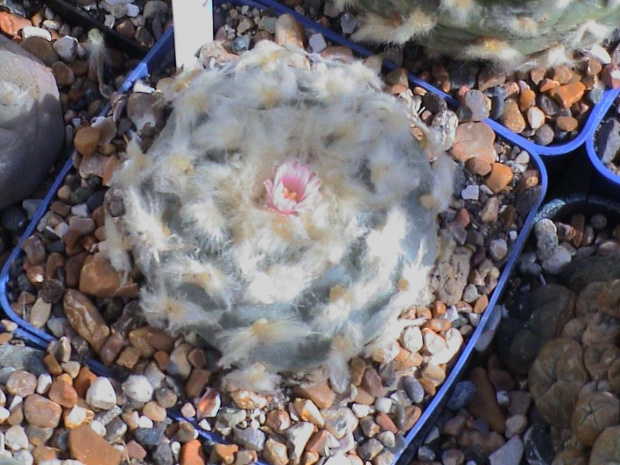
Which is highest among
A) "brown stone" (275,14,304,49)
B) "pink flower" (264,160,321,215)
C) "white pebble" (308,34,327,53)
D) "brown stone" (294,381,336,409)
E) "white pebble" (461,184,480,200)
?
"pink flower" (264,160,321,215)

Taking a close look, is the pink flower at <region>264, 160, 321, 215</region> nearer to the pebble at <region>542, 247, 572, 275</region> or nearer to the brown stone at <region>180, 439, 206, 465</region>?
the brown stone at <region>180, 439, 206, 465</region>

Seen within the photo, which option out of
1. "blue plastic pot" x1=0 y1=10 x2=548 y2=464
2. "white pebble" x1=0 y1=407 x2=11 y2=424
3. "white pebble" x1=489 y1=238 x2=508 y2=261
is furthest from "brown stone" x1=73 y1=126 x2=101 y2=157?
"white pebble" x1=489 y1=238 x2=508 y2=261

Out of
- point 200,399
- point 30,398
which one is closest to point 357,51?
point 200,399

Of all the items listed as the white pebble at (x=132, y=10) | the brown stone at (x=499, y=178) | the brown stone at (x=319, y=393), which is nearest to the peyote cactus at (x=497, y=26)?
the brown stone at (x=499, y=178)

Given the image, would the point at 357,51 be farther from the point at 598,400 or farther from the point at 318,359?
the point at 598,400

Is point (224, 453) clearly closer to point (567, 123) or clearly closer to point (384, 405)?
point (384, 405)
